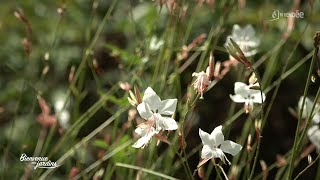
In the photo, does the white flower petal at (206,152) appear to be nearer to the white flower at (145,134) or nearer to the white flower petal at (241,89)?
the white flower at (145,134)

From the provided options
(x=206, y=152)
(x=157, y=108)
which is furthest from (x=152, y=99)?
(x=206, y=152)

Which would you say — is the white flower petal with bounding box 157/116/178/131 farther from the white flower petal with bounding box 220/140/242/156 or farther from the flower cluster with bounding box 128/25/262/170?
the white flower petal with bounding box 220/140/242/156

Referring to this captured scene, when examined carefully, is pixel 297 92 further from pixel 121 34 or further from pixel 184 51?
pixel 184 51

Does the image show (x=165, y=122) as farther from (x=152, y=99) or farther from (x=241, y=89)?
(x=241, y=89)

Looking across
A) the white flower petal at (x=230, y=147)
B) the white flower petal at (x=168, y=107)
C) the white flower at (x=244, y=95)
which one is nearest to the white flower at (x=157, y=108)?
the white flower petal at (x=168, y=107)

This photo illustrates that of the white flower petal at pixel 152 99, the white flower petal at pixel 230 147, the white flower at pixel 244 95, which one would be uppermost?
the white flower petal at pixel 152 99

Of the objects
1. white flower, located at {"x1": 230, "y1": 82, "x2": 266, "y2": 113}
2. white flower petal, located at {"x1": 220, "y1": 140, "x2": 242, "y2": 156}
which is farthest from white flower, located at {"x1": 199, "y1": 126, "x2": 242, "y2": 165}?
white flower, located at {"x1": 230, "y1": 82, "x2": 266, "y2": 113}

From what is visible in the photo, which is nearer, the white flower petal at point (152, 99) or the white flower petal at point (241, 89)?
the white flower petal at point (152, 99)
